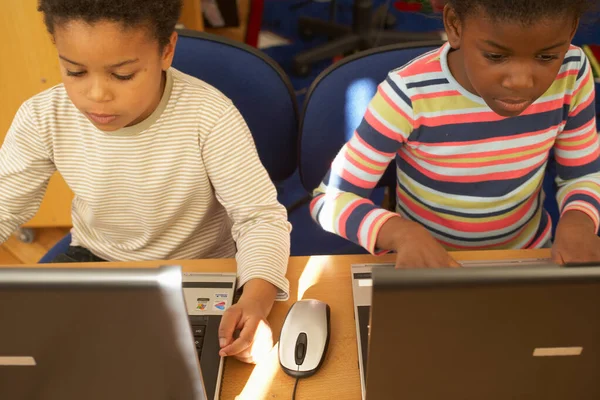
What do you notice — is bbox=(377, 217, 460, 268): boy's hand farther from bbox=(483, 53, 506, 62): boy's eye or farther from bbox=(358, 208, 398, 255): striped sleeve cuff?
Answer: bbox=(483, 53, 506, 62): boy's eye

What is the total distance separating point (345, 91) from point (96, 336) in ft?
2.55

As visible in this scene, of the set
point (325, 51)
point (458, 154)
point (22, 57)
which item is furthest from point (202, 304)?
point (325, 51)

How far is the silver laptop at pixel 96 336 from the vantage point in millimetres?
504

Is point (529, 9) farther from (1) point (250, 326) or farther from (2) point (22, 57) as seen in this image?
(2) point (22, 57)

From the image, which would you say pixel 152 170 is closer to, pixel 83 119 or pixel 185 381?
pixel 83 119

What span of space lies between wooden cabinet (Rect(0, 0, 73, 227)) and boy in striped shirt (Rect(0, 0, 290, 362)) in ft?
2.29

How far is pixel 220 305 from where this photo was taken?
86 cm

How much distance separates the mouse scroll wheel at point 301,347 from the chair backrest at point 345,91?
532 mm

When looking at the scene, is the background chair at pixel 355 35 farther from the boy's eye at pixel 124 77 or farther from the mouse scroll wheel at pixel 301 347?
the mouse scroll wheel at pixel 301 347

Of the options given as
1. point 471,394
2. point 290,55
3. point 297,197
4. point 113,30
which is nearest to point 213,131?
point 113,30

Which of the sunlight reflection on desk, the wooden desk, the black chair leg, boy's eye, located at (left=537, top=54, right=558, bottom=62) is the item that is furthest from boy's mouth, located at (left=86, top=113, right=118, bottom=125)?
the black chair leg

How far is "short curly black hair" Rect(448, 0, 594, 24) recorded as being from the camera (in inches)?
31.0

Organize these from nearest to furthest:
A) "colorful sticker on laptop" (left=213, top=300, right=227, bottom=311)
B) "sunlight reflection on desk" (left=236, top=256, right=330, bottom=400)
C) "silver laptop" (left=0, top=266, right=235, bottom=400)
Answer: "silver laptop" (left=0, top=266, right=235, bottom=400) → "sunlight reflection on desk" (left=236, top=256, right=330, bottom=400) → "colorful sticker on laptop" (left=213, top=300, right=227, bottom=311)

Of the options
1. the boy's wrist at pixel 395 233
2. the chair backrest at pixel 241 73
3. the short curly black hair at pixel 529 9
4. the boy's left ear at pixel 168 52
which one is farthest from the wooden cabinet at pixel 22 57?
the short curly black hair at pixel 529 9
